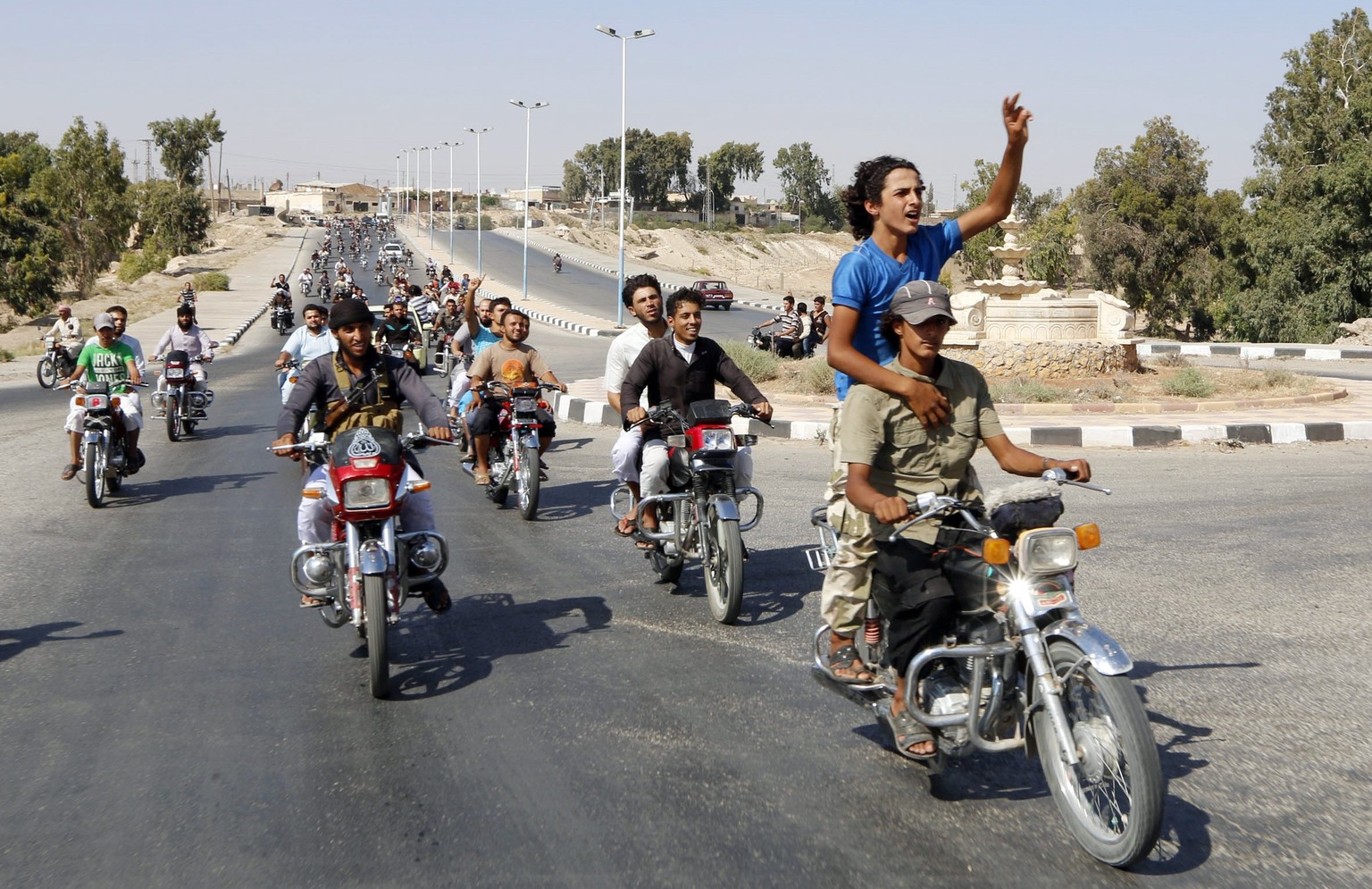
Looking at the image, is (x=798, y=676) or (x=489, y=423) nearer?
(x=798, y=676)

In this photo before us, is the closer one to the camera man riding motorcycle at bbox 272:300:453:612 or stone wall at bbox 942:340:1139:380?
man riding motorcycle at bbox 272:300:453:612

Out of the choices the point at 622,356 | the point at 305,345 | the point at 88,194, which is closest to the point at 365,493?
the point at 622,356

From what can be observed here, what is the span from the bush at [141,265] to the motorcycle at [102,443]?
222 feet

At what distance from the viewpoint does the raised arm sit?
5012 millimetres

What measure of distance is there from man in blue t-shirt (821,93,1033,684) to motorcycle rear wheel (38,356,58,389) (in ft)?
67.1

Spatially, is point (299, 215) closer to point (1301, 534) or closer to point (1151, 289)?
point (1151, 289)

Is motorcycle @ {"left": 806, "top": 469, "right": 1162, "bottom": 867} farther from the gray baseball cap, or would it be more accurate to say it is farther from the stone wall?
the stone wall

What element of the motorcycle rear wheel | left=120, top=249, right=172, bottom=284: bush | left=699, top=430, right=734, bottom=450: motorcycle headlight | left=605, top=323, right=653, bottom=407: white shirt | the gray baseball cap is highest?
left=120, top=249, right=172, bottom=284: bush

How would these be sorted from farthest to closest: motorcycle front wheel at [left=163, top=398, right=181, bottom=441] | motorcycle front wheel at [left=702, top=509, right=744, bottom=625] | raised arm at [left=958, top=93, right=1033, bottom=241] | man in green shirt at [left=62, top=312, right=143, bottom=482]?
motorcycle front wheel at [left=163, top=398, right=181, bottom=441]
man in green shirt at [left=62, top=312, right=143, bottom=482]
motorcycle front wheel at [left=702, top=509, right=744, bottom=625]
raised arm at [left=958, top=93, right=1033, bottom=241]

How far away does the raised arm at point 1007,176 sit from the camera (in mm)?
5012

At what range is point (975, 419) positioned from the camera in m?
4.15

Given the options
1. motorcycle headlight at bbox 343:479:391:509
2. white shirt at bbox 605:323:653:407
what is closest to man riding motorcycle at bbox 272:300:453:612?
motorcycle headlight at bbox 343:479:391:509

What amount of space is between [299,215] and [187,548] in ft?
516

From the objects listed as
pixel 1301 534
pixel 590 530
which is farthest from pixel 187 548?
pixel 1301 534
